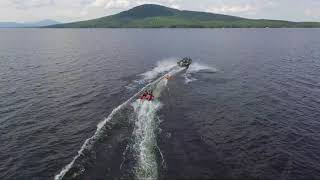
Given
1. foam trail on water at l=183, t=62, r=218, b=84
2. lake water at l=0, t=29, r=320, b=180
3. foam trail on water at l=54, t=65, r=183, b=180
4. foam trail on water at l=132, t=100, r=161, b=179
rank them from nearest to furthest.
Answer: foam trail on water at l=132, t=100, r=161, b=179 < foam trail on water at l=54, t=65, r=183, b=180 < lake water at l=0, t=29, r=320, b=180 < foam trail on water at l=183, t=62, r=218, b=84

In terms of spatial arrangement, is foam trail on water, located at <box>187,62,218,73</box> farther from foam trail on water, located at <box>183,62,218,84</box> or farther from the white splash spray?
the white splash spray

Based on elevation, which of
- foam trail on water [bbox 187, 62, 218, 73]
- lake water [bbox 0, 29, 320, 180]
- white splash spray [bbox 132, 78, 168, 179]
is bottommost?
foam trail on water [bbox 187, 62, 218, 73]

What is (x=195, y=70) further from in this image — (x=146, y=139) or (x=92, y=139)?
(x=92, y=139)

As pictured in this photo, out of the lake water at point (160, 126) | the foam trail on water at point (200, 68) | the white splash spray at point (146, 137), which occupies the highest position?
the white splash spray at point (146, 137)

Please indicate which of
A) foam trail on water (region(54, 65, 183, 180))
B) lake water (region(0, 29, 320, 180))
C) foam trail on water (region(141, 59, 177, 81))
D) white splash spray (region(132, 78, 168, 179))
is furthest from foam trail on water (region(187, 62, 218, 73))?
white splash spray (region(132, 78, 168, 179))

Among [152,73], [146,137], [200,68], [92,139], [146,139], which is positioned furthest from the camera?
[200,68]

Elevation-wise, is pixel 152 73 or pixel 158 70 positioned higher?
pixel 152 73

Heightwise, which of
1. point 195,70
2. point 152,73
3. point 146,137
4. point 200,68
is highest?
point 146,137

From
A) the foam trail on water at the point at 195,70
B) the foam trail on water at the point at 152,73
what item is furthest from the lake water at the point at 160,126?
the foam trail on water at the point at 195,70

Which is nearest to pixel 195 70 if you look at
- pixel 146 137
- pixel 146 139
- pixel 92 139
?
pixel 146 137

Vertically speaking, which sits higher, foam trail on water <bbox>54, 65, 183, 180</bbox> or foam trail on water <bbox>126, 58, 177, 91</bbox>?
foam trail on water <bbox>54, 65, 183, 180</bbox>

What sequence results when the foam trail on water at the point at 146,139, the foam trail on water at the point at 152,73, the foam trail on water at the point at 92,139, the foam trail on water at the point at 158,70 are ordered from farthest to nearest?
the foam trail on water at the point at 158,70, the foam trail on water at the point at 152,73, the foam trail on water at the point at 92,139, the foam trail on water at the point at 146,139

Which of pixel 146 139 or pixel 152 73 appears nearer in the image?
pixel 146 139

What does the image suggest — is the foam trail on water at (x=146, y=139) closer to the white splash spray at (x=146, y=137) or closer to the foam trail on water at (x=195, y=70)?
the white splash spray at (x=146, y=137)
